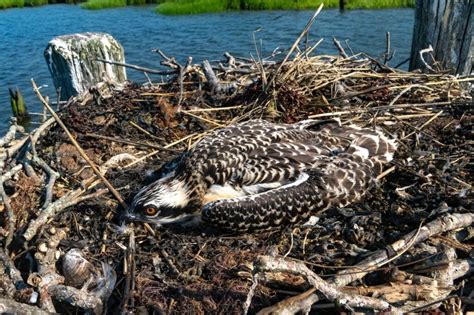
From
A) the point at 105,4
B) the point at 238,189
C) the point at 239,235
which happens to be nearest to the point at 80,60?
the point at 238,189

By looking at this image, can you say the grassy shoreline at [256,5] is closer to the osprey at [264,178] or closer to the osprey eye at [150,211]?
the osprey at [264,178]

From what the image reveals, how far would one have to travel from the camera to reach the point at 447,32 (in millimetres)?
4934

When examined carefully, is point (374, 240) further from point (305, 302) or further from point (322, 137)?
point (322, 137)

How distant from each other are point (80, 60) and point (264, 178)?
2.49 m

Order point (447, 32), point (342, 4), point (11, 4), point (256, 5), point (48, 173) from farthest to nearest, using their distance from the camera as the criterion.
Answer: point (11, 4) < point (256, 5) < point (342, 4) < point (447, 32) < point (48, 173)

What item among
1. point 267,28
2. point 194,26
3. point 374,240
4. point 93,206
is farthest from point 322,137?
point 194,26

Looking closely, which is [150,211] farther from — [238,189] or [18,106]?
[18,106]

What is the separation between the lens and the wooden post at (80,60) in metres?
4.86

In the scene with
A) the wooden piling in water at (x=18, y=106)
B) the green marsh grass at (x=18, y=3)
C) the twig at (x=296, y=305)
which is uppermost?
the green marsh grass at (x=18, y=3)

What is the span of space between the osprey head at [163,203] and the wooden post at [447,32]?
110 inches

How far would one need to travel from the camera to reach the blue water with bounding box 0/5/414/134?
40.1 feet

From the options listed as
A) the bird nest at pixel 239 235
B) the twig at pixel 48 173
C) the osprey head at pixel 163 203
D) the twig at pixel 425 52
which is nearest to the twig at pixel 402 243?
the bird nest at pixel 239 235

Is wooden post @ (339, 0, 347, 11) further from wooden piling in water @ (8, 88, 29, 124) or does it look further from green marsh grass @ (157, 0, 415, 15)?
wooden piling in water @ (8, 88, 29, 124)

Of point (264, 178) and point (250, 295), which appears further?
point (264, 178)
